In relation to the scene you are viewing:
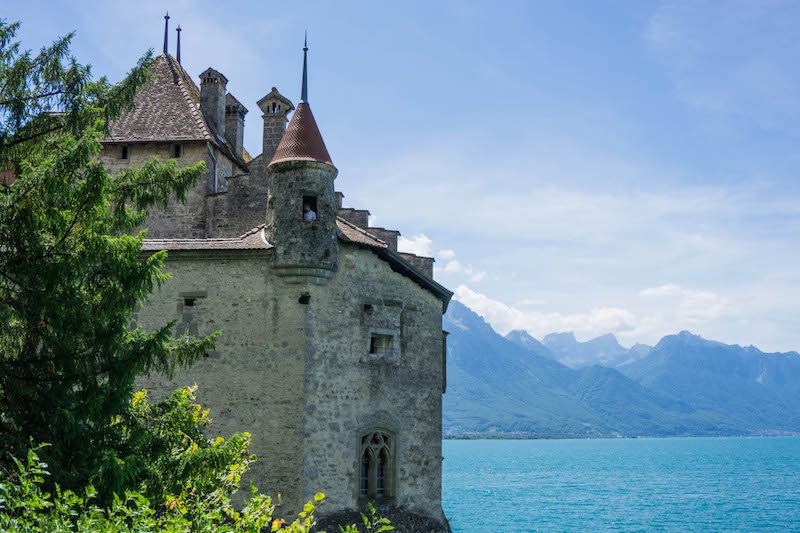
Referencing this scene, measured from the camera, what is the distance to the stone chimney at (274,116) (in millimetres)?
28469

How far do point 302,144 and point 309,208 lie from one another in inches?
67.3

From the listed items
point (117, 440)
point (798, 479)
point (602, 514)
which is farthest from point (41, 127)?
point (798, 479)

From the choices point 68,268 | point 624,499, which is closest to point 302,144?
point 68,268

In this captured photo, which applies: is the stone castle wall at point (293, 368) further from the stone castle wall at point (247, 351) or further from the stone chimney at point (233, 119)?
the stone chimney at point (233, 119)

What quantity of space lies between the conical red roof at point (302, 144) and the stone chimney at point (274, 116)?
19.2 ft

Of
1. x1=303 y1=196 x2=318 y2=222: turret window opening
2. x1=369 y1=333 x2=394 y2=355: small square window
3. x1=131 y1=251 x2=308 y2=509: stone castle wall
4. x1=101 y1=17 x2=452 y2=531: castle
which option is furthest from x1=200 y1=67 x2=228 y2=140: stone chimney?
x1=369 y1=333 x2=394 y2=355: small square window

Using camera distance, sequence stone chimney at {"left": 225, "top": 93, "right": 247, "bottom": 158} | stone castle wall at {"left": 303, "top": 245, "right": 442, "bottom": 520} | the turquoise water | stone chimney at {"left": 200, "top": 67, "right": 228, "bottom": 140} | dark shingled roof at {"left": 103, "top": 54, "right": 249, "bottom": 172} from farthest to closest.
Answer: the turquoise water → stone chimney at {"left": 225, "top": 93, "right": 247, "bottom": 158} → stone chimney at {"left": 200, "top": 67, "right": 228, "bottom": 140} → dark shingled roof at {"left": 103, "top": 54, "right": 249, "bottom": 172} → stone castle wall at {"left": 303, "top": 245, "right": 442, "bottom": 520}

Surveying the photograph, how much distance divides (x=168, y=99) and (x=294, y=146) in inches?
357

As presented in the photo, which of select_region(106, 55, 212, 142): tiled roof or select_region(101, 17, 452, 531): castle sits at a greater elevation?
select_region(106, 55, 212, 142): tiled roof

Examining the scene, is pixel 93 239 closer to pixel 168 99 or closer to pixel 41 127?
pixel 41 127

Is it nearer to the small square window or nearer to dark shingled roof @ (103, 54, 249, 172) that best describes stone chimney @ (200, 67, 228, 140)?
dark shingled roof @ (103, 54, 249, 172)

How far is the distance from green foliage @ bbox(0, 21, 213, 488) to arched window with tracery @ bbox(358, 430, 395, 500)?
8.05 meters

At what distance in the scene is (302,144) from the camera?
22.0 metres

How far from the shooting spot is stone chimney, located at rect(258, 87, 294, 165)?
28469 mm
